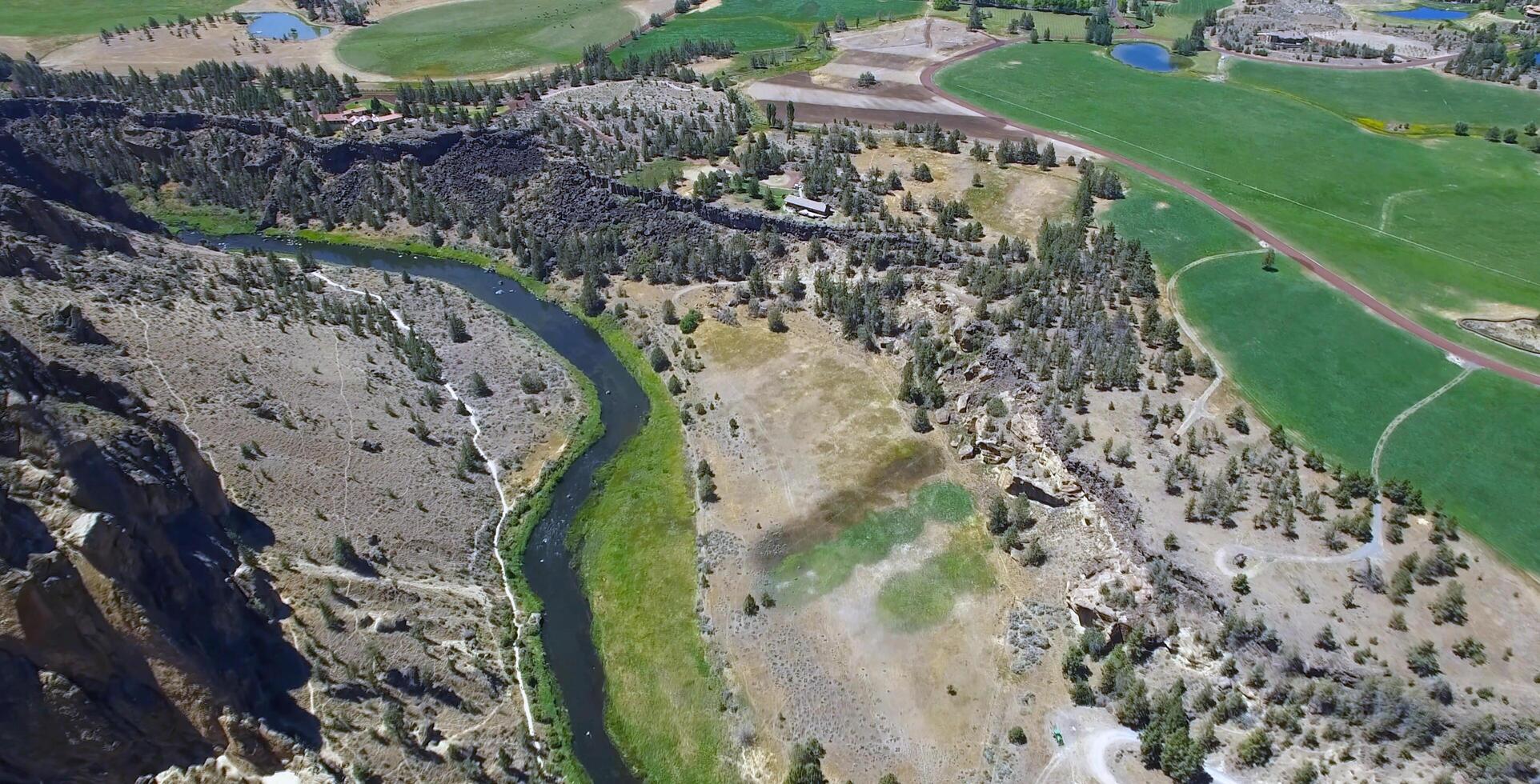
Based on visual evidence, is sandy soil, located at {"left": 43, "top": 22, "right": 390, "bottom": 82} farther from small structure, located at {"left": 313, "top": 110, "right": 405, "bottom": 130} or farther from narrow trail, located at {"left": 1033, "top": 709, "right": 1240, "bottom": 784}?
narrow trail, located at {"left": 1033, "top": 709, "right": 1240, "bottom": 784}

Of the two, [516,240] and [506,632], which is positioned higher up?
[516,240]

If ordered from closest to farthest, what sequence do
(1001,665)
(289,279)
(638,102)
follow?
(1001,665) < (289,279) < (638,102)

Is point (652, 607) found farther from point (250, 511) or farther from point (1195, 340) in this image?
point (1195, 340)

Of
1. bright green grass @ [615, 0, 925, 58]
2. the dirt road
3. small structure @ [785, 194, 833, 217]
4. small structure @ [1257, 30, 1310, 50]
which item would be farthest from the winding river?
small structure @ [1257, 30, 1310, 50]

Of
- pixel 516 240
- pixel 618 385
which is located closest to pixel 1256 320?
pixel 618 385

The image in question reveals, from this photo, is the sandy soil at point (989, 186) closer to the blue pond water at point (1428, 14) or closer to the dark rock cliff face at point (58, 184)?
the dark rock cliff face at point (58, 184)

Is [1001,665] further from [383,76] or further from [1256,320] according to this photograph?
[383,76]
